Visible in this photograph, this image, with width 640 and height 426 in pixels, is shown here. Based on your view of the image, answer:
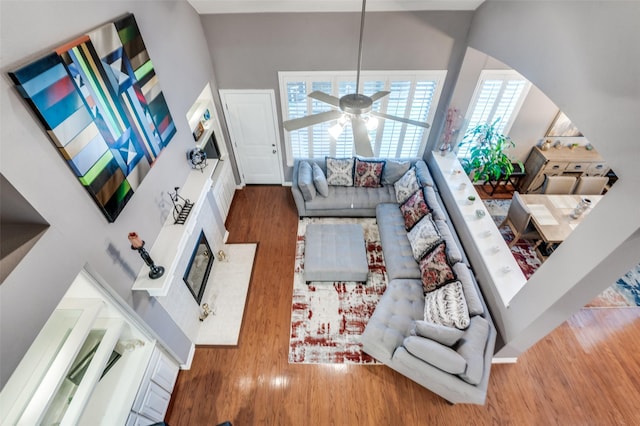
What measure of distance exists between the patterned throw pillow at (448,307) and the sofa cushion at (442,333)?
105 mm

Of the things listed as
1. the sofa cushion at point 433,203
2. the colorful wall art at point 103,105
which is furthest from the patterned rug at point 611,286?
the colorful wall art at point 103,105

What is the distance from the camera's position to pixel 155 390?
278 cm

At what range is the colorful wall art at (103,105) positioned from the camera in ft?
5.64

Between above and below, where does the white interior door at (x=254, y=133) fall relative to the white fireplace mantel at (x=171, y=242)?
above

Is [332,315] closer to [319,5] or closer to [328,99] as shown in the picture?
[328,99]

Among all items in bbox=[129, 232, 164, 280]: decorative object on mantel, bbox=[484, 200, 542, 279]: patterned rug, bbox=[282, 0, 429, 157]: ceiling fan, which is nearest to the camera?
bbox=[282, 0, 429, 157]: ceiling fan

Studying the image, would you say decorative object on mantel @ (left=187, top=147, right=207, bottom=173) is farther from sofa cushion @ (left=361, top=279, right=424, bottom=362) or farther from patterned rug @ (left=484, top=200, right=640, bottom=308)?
patterned rug @ (left=484, top=200, right=640, bottom=308)

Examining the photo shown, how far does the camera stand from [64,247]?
179 cm

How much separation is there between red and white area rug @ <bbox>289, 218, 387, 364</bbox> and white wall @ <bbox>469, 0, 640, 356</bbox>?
1.68 metres

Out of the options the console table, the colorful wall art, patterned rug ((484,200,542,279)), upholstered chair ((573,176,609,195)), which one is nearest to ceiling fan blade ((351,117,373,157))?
the colorful wall art

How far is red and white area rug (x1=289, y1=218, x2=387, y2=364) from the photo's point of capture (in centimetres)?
343

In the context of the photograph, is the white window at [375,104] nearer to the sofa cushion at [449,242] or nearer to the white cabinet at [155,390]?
the sofa cushion at [449,242]

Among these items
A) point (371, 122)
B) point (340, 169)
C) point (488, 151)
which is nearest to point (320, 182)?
point (340, 169)

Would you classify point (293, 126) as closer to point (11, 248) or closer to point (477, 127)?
point (11, 248)
